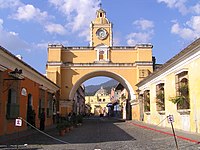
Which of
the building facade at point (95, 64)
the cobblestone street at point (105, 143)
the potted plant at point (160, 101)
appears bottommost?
the cobblestone street at point (105, 143)

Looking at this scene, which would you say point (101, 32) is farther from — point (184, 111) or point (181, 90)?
point (184, 111)

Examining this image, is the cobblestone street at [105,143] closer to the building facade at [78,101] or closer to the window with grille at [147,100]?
the window with grille at [147,100]

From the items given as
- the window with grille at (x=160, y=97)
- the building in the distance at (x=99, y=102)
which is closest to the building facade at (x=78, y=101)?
the window with grille at (x=160, y=97)

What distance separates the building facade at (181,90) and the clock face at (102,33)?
50.5ft

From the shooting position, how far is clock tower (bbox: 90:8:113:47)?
40.0 metres

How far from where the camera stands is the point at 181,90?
18234 millimetres

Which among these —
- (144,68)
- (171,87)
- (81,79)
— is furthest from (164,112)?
(81,79)

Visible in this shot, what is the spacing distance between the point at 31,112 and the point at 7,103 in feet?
15.1

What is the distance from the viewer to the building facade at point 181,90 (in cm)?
1609

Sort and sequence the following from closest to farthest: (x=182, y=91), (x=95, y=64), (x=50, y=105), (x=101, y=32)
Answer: (x=182, y=91) → (x=50, y=105) → (x=95, y=64) → (x=101, y=32)

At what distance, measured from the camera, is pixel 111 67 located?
37.2m

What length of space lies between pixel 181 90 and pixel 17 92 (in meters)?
9.61

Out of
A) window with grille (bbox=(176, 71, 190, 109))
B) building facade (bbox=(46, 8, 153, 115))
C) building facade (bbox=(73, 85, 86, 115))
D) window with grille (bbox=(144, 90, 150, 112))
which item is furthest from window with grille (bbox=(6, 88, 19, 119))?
building facade (bbox=(73, 85, 86, 115))

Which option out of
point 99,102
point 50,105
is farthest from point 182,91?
point 99,102
